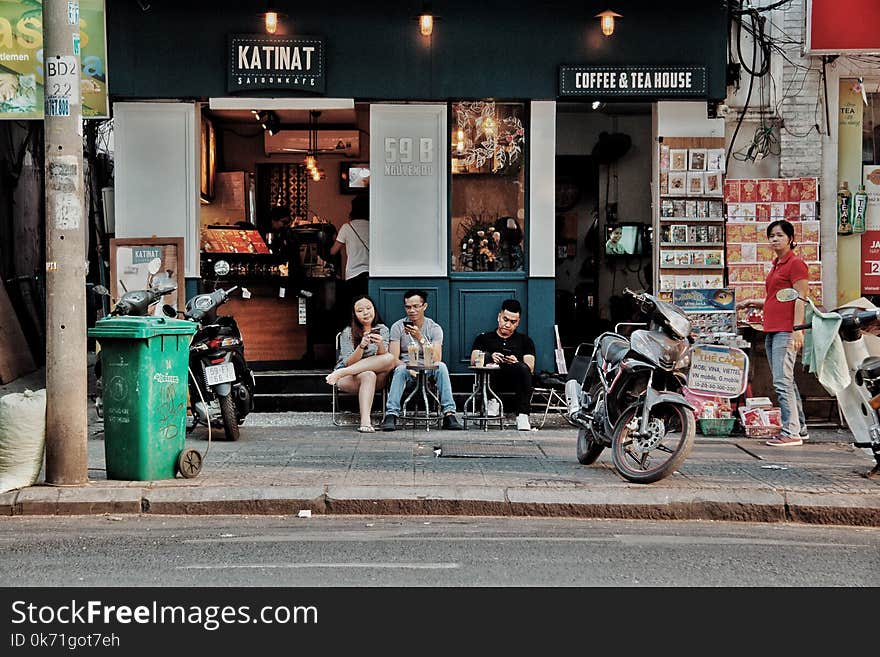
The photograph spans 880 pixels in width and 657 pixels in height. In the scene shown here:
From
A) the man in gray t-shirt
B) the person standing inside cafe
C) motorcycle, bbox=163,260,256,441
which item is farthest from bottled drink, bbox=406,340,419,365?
the person standing inside cafe

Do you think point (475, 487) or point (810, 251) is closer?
point (475, 487)

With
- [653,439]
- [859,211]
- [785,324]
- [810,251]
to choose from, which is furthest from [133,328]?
[859,211]

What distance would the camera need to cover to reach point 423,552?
5.96 metres

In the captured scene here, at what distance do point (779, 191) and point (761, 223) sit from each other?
1.31ft

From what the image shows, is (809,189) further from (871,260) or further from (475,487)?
(475,487)

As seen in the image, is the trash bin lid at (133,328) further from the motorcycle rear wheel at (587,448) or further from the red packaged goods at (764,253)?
the red packaged goods at (764,253)

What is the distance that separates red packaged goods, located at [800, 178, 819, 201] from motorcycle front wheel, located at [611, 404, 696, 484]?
474 cm

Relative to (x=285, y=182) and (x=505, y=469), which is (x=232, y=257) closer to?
(x=285, y=182)

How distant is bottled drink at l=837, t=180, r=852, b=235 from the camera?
37.1ft

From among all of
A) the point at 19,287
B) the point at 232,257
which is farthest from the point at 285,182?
the point at 19,287

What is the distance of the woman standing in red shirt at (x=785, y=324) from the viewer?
9367 millimetres

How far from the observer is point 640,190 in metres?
14.4

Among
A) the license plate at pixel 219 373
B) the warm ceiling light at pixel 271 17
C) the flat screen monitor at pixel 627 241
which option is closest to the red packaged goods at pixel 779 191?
the flat screen monitor at pixel 627 241

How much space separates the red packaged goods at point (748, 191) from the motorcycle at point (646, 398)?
385cm
